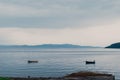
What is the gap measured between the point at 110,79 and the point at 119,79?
82.3 ft

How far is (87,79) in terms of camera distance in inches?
3009

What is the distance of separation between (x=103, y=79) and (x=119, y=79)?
26676mm

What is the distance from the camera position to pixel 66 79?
7662 cm

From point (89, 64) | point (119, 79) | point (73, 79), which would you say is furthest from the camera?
point (89, 64)

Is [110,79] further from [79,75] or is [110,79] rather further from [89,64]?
[89,64]

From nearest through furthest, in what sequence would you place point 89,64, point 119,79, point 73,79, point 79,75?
point 73,79 → point 79,75 → point 119,79 → point 89,64

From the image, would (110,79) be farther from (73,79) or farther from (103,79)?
(73,79)

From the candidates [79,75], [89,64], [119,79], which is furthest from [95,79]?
[89,64]

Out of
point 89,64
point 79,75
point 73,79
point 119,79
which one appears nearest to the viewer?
point 73,79

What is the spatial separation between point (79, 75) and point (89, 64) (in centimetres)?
10942

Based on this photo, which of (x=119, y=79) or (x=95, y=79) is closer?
(x=95, y=79)

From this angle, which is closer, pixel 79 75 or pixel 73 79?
pixel 73 79

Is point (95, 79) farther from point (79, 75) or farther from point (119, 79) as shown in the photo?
point (119, 79)

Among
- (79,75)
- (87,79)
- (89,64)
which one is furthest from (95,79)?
(89,64)
